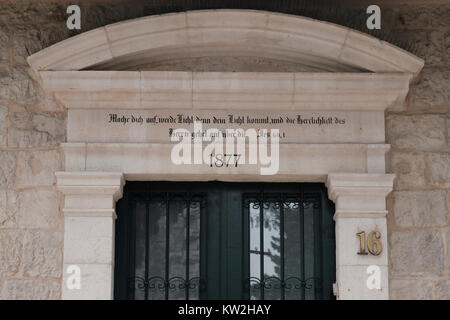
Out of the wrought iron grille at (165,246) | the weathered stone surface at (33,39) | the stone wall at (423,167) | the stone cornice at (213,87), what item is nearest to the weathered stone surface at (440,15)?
the stone wall at (423,167)

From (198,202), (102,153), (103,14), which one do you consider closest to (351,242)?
(198,202)

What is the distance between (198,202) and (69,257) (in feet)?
3.57

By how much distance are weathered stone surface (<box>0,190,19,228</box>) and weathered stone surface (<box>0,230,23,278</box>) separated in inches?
2.7

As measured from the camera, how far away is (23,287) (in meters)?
8.16

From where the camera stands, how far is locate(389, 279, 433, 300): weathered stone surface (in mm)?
8156

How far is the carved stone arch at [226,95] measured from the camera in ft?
27.1

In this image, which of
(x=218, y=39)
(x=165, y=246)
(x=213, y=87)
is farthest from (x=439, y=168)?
(x=165, y=246)

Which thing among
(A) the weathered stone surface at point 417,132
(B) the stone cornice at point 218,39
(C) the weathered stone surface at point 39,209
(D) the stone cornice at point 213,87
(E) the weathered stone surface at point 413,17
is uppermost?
(E) the weathered stone surface at point 413,17

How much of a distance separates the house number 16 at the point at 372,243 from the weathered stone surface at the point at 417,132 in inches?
28.9

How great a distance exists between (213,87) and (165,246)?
1.26 m

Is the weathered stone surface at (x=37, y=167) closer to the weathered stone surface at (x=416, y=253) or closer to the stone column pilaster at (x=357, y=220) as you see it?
the stone column pilaster at (x=357, y=220)

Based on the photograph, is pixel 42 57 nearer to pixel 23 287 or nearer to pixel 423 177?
pixel 23 287

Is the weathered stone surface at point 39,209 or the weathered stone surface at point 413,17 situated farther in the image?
the weathered stone surface at point 413,17

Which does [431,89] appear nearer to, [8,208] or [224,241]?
[224,241]
